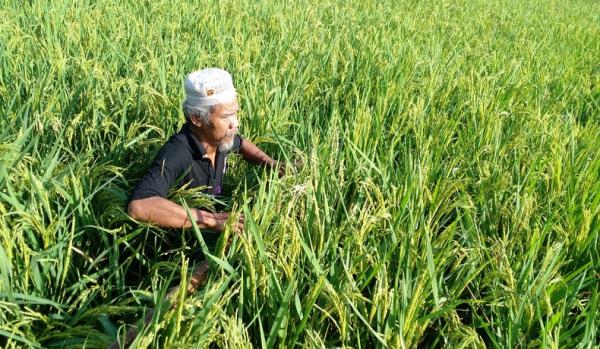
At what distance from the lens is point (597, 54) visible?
5.15 metres

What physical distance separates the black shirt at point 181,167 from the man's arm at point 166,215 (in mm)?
33

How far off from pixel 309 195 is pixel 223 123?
0.54 meters

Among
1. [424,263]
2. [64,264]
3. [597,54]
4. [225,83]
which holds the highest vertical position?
[225,83]

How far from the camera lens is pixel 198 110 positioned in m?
1.87

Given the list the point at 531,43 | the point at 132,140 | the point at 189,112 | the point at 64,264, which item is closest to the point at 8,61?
the point at 132,140

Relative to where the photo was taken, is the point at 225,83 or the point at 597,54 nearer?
the point at 225,83

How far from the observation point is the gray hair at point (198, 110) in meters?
1.86

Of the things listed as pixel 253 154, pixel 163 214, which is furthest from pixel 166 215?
pixel 253 154

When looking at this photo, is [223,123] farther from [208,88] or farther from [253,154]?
[253,154]

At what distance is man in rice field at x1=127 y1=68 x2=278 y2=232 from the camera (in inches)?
63.9

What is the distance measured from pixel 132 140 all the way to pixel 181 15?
7.94ft

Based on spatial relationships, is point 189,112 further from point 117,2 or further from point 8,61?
point 117,2

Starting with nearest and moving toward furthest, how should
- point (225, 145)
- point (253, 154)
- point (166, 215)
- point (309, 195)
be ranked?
point (309, 195) < point (166, 215) < point (225, 145) < point (253, 154)

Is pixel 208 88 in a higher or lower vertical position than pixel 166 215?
higher
